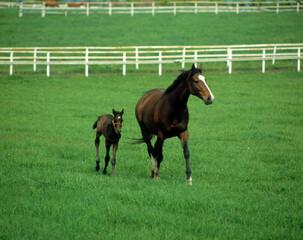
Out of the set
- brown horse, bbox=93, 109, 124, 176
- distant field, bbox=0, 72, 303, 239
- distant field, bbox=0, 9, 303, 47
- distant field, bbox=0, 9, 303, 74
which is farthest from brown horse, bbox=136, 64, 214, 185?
distant field, bbox=0, 9, 303, 47

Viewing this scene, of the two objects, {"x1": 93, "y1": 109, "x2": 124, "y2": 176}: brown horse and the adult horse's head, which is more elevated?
the adult horse's head

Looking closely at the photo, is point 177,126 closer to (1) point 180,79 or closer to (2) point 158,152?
(2) point 158,152

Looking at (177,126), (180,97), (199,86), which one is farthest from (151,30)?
(199,86)

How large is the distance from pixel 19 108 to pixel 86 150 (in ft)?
26.2

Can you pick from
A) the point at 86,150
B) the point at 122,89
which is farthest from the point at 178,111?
the point at 122,89

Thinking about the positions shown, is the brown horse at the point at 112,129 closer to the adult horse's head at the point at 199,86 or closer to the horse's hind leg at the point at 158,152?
the horse's hind leg at the point at 158,152

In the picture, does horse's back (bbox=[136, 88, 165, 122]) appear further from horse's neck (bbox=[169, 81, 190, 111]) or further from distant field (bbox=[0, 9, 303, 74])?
distant field (bbox=[0, 9, 303, 74])

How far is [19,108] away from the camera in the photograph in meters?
18.9

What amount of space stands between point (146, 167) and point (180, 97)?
2043mm

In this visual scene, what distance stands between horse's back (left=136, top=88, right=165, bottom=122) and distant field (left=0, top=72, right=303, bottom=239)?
72cm

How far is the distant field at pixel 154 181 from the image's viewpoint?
635cm

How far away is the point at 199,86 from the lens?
878cm

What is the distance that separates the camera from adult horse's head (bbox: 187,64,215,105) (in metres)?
Answer: 8.63

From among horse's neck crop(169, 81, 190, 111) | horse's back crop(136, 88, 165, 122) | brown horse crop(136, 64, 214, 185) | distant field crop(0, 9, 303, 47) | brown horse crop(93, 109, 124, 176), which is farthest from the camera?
distant field crop(0, 9, 303, 47)
